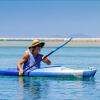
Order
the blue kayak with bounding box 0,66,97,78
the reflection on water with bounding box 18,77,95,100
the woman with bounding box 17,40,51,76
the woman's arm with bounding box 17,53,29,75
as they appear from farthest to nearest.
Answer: the blue kayak with bounding box 0,66,97,78, the woman's arm with bounding box 17,53,29,75, the woman with bounding box 17,40,51,76, the reflection on water with bounding box 18,77,95,100

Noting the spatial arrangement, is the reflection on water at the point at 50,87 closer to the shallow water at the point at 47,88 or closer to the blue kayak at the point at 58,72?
the shallow water at the point at 47,88

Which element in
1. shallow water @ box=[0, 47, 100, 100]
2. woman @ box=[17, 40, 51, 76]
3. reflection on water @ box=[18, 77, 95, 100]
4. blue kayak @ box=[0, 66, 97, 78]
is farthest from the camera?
blue kayak @ box=[0, 66, 97, 78]

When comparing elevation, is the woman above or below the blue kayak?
above

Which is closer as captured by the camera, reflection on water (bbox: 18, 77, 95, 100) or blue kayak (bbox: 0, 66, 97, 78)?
reflection on water (bbox: 18, 77, 95, 100)

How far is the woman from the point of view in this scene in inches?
914

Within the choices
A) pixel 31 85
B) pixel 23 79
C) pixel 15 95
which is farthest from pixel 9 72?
pixel 15 95

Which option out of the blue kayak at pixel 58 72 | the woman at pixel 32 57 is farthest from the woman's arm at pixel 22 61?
the blue kayak at pixel 58 72

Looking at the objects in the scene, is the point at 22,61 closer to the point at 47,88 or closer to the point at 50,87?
the point at 50,87

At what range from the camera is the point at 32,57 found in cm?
2359

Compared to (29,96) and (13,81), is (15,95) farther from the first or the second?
(13,81)

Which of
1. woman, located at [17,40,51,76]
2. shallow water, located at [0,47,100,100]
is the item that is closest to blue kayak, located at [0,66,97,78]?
shallow water, located at [0,47,100,100]

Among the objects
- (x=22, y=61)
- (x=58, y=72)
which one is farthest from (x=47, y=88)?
(x=58, y=72)

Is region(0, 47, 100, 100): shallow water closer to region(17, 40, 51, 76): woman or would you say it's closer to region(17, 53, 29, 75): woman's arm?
region(17, 53, 29, 75): woman's arm

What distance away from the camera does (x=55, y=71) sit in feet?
79.4
